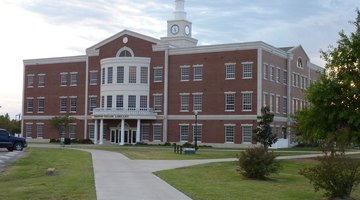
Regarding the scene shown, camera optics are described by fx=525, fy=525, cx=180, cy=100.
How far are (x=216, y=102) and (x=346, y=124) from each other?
1194 inches

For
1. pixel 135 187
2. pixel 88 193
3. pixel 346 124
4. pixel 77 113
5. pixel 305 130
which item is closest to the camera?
pixel 88 193

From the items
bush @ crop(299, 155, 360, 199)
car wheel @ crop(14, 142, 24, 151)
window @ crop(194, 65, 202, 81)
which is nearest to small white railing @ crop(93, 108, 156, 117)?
window @ crop(194, 65, 202, 81)

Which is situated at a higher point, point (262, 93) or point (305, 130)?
point (262, 93)

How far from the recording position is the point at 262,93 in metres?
60.6

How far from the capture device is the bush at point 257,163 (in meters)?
21.0

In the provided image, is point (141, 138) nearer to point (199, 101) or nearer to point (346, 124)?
point (199, 101)

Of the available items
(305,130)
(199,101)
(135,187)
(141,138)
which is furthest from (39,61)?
(135,187)

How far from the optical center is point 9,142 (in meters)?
42.8

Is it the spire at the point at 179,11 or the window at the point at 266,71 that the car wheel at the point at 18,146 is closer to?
the window at the point at 266,71

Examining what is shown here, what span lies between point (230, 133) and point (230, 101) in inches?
149

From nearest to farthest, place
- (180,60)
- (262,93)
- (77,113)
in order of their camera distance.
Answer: (262,93)
(180,60)
(77,113)

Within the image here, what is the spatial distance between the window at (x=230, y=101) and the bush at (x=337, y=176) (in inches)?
1824

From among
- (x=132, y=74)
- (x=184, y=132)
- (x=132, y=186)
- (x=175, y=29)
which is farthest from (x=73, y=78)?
(x=132, y=186)

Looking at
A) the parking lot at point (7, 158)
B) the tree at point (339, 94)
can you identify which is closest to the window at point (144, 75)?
the parking lot at point (7, 158)
